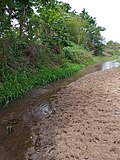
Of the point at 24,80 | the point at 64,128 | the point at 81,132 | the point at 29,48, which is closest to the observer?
the point at 81,132

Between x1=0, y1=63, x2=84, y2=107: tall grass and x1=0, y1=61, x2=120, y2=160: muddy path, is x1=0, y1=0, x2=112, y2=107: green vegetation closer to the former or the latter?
x1=0, y1=63, x2=84, y2=107: tall grass

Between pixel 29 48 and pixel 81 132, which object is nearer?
pixel 81 132

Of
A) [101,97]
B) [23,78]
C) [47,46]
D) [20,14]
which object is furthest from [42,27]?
[101,97]

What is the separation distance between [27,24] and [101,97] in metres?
9.77

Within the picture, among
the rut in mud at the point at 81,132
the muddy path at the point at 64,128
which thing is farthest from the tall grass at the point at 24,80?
the rut in mud at the point at 81,132

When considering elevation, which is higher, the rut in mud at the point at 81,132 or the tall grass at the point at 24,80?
the tall grass at the point at 24,80

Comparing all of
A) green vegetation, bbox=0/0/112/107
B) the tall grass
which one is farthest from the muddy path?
green vegetation, bbox=0/0/112/107

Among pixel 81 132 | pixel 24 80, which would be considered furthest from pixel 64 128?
pixel 24 80

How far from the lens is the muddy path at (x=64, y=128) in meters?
4.54

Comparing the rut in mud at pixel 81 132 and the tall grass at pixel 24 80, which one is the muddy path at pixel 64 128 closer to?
the rut in mud at pixel 81 132

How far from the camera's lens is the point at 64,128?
5.73 m

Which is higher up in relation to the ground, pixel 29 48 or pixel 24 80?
pixel 29 48

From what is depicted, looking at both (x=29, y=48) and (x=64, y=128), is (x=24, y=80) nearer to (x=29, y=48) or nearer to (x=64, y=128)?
(x=29, y=48)

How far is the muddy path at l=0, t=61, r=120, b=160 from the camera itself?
179 inches
